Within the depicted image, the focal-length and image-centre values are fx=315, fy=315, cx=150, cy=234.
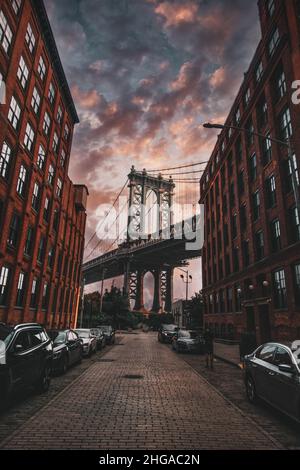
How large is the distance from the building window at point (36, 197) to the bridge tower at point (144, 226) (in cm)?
5684

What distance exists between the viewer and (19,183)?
21516 millimetres

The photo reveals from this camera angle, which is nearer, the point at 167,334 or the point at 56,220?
the point at 167,334

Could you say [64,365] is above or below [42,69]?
below

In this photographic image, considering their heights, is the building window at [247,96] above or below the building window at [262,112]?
above

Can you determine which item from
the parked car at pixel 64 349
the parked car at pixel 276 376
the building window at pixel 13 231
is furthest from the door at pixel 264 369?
the building window at pixel 13 231

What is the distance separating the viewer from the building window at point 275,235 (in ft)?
74.2

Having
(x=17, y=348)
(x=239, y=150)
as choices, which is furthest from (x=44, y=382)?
(x=239, y=150)

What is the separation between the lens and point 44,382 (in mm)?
8570

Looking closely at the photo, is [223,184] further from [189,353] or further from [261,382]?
[261,382]

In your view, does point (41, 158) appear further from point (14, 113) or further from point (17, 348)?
point (17, 348)

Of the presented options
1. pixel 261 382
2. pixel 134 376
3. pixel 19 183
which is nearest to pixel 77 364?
pixel 134 376

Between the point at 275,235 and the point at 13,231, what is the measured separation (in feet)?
60.3

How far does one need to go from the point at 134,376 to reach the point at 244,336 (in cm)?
693

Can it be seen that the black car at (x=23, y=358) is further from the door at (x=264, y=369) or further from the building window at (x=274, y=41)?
the building window at (x=274, y=41)
